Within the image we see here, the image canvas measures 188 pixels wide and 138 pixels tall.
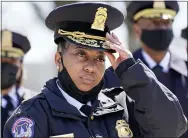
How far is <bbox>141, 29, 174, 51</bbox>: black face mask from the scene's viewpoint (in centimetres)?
643

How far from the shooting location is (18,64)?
7.50 meters

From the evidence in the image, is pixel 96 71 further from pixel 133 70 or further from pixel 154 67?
pixel 154 67

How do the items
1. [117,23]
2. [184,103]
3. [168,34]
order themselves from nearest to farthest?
[117,23]
[184,103]
[168,34]

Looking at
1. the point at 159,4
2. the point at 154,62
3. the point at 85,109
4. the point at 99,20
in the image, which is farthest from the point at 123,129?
the point at 159,4

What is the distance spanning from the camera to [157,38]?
646cm

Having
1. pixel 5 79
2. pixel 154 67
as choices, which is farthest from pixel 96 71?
pixel 5 79

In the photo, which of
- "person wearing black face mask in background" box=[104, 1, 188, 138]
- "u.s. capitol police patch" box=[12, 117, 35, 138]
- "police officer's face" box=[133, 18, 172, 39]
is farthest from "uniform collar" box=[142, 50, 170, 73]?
"u.s. capitol police patch" box=[12, 117, 35, 138]

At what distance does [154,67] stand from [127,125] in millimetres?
2019

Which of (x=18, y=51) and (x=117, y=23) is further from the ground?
(x=117, y=23)

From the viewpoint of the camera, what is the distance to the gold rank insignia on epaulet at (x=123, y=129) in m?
3.80

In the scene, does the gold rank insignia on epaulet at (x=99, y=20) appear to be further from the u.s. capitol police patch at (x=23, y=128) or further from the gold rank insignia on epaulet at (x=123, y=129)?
the u.s. capitol police patch at (x=23, y=128)

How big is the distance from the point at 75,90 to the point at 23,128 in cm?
46

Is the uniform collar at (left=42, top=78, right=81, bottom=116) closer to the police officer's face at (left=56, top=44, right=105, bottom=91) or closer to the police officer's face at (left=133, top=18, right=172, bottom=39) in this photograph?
the police officer's face at (left=56, top=44, right=105, bottom=91)

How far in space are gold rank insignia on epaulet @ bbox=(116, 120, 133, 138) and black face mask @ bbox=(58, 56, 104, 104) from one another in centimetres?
25
